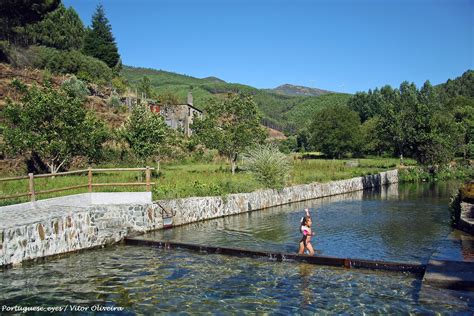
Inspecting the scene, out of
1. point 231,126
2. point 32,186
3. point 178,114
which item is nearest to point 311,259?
point 32,186

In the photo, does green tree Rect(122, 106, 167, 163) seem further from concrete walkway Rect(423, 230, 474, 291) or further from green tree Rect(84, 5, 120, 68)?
green tree Rect(84, 5, 120, 68)

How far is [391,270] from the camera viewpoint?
11953 millimetres

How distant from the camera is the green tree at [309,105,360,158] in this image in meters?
70.3

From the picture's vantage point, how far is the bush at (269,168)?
2745cm

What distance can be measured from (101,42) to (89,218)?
2044 inches

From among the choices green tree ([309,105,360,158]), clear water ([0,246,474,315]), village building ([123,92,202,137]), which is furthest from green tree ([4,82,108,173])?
green tree ([309,105,360,158])

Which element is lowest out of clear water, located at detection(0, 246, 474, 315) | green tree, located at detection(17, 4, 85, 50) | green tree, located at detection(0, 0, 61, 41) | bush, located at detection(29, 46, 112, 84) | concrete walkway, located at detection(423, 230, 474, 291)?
clear water, located at detection(0, 246, 474, 315)

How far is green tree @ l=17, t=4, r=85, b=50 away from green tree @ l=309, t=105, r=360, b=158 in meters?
40.4

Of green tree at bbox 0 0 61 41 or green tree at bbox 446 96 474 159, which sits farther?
green tree at bbox 446 96 474 159

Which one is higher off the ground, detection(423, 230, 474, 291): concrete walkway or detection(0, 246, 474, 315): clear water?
detection(423, 230, 474, 291): concrete walkway

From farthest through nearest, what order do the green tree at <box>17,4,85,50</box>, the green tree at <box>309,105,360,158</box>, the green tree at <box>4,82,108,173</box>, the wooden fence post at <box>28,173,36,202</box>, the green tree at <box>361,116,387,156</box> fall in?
the green tree at <box>361,116,387,156</box> → the green tree at <box>309,105,360,158</box> → the green tree at <box>17,4,85,50</box> → the green tree at <box>4,82,108,173</box> → the wooden fence post at <box>28,173,36,202</box>

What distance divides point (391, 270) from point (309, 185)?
18821mm

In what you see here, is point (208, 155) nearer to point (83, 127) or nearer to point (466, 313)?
point (83, 127)

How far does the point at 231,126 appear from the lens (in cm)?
3675
